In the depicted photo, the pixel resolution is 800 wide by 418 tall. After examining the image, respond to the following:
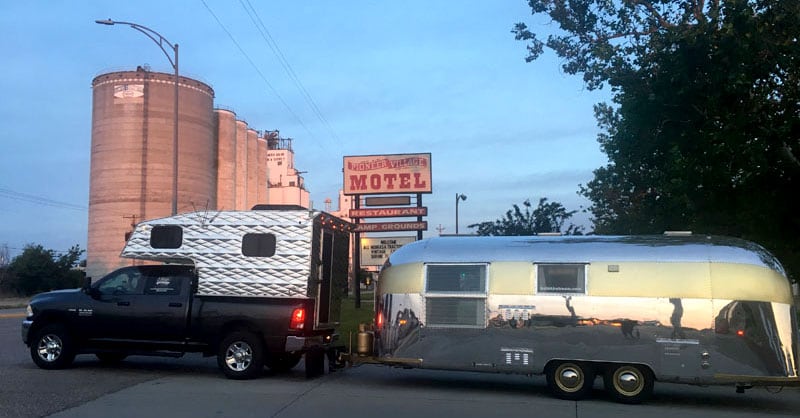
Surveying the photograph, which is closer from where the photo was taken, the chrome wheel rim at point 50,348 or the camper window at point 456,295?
the camper window at point 456,295

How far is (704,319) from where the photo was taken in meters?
10.4

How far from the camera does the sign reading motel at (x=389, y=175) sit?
1181 inches

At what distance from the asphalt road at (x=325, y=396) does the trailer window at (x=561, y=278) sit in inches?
63.5

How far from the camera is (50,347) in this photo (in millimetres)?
12836

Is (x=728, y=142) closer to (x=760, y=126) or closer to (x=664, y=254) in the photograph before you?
(x=760, y=126)

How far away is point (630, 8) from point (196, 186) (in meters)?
56.9

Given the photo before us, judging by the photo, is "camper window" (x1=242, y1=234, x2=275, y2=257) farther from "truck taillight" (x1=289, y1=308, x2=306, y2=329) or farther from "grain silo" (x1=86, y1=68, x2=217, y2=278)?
"grain silo" (x1=86, y1=68, x2=217, y2=278)

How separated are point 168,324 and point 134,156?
2322 inches

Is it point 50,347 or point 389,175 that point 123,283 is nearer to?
point 50,347

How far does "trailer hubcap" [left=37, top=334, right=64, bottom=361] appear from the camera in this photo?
42.0 ft

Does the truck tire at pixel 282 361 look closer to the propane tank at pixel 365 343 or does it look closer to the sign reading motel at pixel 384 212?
the propane tank at pixel 365 343

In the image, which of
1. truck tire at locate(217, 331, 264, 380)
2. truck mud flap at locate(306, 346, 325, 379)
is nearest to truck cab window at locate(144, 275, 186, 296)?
truck tire at locate(217, 331, 264, 380)

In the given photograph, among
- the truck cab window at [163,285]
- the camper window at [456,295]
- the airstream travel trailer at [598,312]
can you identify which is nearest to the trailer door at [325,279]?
the airstream travel trailer at [598,312]

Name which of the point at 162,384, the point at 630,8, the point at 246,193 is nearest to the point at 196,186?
the point at 246,193
